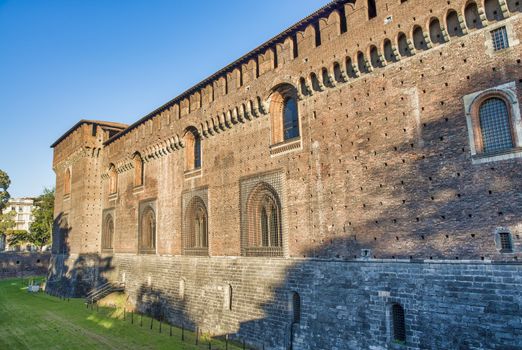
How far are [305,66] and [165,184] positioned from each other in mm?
11424

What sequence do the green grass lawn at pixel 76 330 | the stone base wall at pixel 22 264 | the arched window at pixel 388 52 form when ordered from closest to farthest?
the arched window at pixel 388 52
the green grass lawn at pixel 76 330
the stone base wall at pixel 22 264

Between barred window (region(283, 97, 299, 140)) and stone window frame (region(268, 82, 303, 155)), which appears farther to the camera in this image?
barred window (region(283, 97, 299, 140))

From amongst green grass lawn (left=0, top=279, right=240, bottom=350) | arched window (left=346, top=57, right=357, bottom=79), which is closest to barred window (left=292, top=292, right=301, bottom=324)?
green grass lawn (left=0, top=279, right=240, bottom=350)

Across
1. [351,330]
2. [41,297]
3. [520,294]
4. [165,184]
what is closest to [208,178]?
[165,184]

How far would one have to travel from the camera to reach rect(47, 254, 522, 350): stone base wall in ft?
30.1

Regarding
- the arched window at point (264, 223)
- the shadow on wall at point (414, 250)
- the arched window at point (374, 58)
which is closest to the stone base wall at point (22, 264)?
the arched window at point (264, 223)

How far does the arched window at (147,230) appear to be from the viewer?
23438 mm

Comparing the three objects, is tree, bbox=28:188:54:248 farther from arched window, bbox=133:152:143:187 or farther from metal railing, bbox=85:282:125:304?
arched window, bbox=133:152:143:187

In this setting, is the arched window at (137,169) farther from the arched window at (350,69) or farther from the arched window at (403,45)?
the arched window at (403,45)

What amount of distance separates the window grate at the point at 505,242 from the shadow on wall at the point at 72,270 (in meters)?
23.7

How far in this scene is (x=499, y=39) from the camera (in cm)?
979

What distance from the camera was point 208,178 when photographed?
61.6 feet

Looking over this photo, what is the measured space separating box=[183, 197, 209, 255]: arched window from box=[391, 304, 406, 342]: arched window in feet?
32.1

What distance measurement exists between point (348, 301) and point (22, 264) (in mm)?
42552
